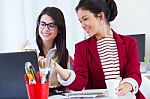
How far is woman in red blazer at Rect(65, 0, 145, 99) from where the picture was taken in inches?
59.2

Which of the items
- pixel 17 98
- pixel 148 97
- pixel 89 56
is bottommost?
pixel 148 97

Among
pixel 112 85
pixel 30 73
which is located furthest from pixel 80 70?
pixel 30 73

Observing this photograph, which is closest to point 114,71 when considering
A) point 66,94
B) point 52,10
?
point 66,94

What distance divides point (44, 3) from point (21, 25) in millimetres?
354

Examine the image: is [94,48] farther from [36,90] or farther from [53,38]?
[36,90]

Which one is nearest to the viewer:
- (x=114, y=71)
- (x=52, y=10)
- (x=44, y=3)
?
(x=114, y=71)

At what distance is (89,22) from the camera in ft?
4.90

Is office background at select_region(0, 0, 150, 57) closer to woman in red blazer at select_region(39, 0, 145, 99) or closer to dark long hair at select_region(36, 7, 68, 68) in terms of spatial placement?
dark long hair at select_region(36, 7, 68, 68)

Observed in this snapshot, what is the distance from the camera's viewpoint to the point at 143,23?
3545mm

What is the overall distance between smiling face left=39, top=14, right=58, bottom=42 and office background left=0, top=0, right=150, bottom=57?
0.77 metres

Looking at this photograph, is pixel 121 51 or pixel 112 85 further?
pixel 121 51

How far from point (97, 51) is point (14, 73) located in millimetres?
512

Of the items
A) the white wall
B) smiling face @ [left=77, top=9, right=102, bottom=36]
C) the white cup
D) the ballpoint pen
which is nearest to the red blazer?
smiling face @ [left=77, top=9, right=102, bottom=36]

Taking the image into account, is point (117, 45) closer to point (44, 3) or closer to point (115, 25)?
point (44, 3)
